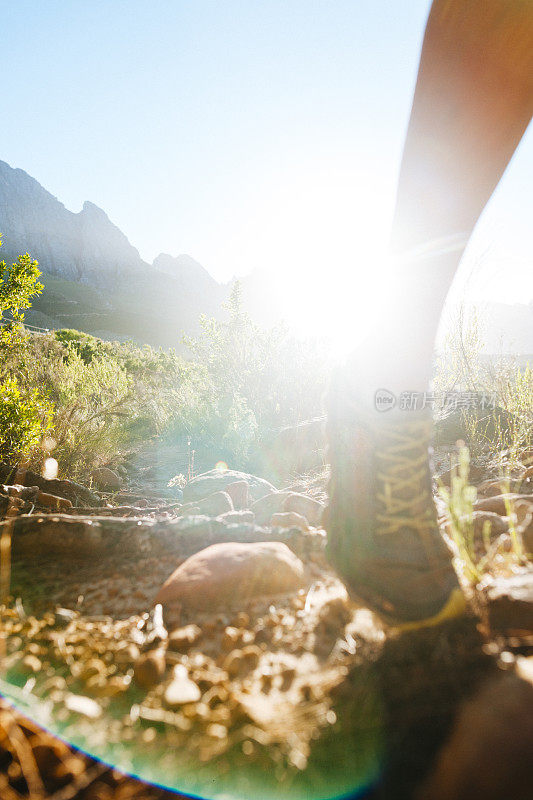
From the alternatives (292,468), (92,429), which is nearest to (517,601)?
Answer: (292,468)

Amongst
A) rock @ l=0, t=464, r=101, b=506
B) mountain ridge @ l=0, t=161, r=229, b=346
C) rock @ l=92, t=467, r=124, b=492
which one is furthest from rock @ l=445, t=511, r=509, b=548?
mountain ridge @ l=0, t=161, r=229, b=346

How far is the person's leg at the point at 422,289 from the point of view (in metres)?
0.87

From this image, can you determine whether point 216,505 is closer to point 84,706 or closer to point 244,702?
point 84,706

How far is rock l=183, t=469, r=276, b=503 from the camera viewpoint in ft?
11.8

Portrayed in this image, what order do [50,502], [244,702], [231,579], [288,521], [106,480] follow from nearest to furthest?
[244,702]
[231,579]
[288,521]
[50,502]
[106,480]

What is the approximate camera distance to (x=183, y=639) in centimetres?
112

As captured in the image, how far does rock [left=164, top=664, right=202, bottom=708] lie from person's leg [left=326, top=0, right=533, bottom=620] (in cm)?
51

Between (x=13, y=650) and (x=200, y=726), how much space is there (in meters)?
0.69

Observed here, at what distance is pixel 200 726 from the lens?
0.76 m

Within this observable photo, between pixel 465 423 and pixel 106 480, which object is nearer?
pixel 465 423

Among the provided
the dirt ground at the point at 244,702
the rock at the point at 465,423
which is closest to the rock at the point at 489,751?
the dirt ground at the point at 244,702

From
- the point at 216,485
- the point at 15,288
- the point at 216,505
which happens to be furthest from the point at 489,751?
the point at 15,288

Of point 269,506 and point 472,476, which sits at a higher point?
point 472,476

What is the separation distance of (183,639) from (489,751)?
0.83 metres
